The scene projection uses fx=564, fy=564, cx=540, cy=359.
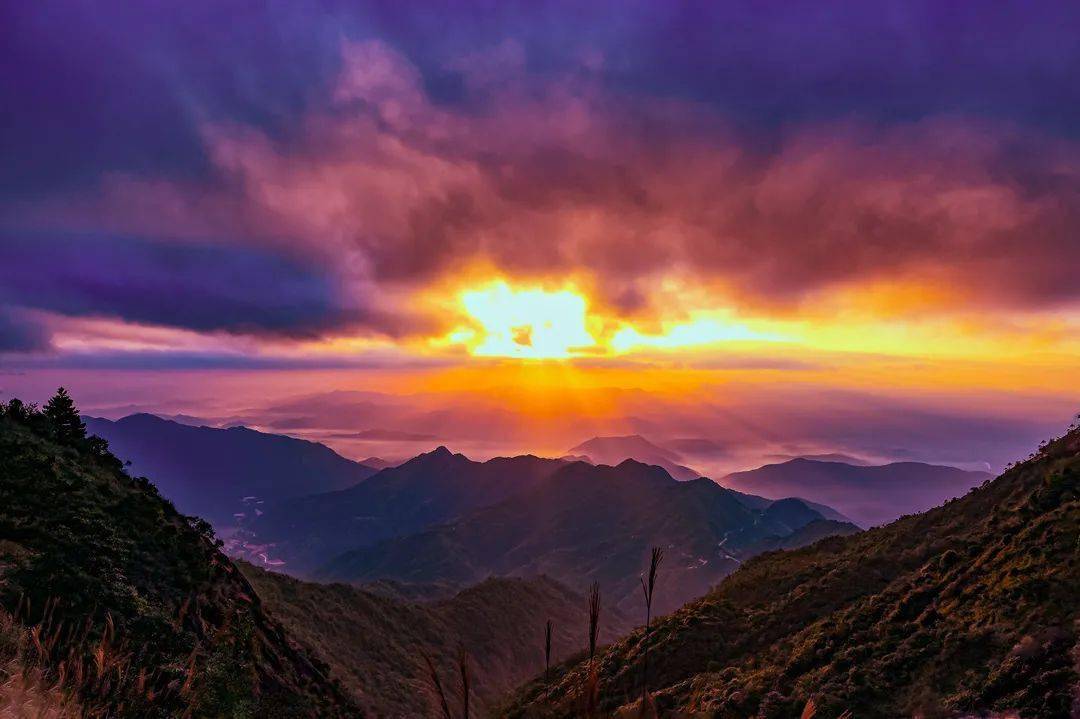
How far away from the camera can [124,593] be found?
1639 cm

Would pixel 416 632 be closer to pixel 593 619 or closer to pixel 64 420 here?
pixel 64 420

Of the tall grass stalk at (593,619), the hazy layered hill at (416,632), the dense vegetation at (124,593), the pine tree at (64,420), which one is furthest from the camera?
the hazy layered hill at (416,632)

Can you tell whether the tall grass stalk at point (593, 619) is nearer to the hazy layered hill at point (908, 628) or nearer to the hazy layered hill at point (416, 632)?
the hazy layered hill at point (908, 628)

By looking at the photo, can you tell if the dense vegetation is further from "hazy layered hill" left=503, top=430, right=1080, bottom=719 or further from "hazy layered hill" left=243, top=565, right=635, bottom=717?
"hazy layered hill" left=503, top=430, right=1080, bottom=719

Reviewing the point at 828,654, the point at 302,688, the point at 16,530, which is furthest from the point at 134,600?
the point at 828,654

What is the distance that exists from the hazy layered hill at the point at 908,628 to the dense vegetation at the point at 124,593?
26.4 feet

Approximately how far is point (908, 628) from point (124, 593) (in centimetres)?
2859

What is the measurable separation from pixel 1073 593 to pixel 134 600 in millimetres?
28624

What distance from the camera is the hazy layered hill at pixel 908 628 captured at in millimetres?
16578

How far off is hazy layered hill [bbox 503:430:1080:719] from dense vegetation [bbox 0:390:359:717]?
8.06 metres

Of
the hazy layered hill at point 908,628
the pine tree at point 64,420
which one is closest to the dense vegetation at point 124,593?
the pine tree at point 64,420

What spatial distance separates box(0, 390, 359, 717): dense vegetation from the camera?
10523 millimetres

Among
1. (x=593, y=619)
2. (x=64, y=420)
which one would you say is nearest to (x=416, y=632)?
(x=64, y=420)

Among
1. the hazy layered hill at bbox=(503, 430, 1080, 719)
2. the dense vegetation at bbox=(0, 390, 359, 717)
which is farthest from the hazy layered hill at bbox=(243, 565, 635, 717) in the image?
the hazy layered hill at bbox=(503, 430, 1080, 719)
